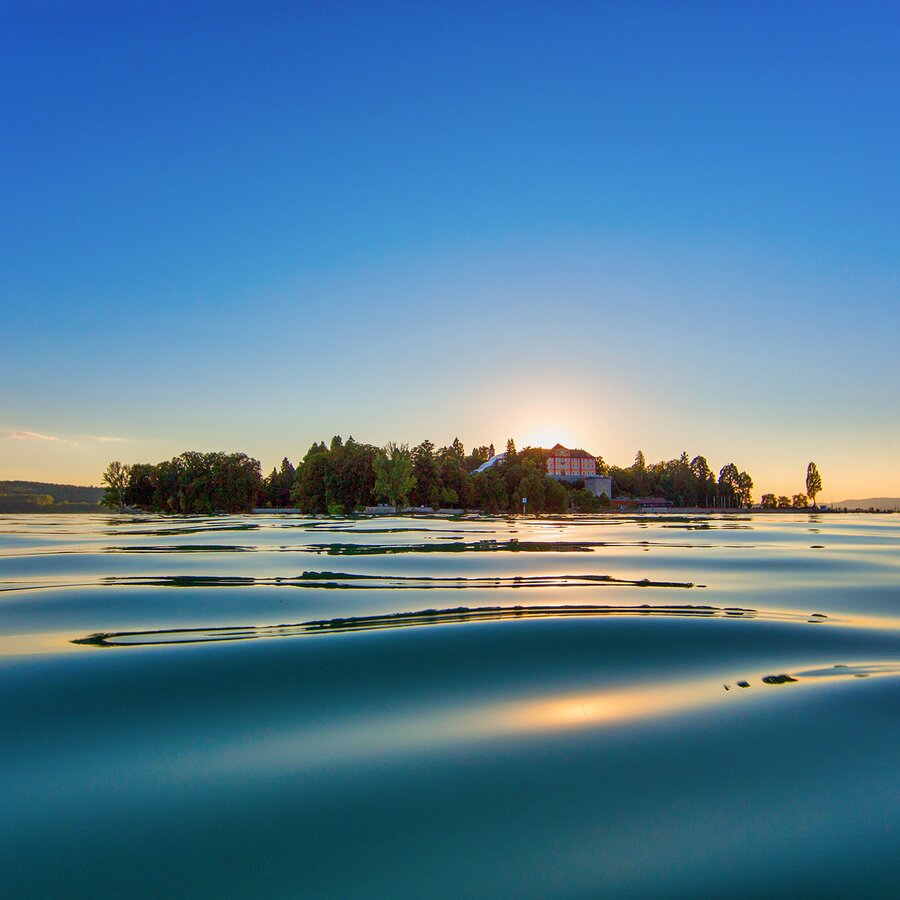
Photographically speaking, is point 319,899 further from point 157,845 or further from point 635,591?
point 635,591

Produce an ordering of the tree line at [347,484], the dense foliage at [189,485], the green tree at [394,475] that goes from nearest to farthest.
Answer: the green tree at [394,475], the tree line at [347,484], the dense foliage at [189,485]

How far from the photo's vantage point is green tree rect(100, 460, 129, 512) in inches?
2904

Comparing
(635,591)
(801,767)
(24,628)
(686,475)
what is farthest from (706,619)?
(686,475)

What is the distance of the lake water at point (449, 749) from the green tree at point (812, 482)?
475 feet

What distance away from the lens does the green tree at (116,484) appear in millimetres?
73750

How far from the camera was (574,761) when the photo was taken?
8.41ft

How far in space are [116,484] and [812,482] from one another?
411 feet

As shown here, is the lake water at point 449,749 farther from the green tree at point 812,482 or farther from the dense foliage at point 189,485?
the green tree at point 812,482

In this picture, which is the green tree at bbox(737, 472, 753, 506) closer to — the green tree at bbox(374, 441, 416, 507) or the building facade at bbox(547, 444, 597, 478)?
the building facade at bbox(547, 444, 597, 478)

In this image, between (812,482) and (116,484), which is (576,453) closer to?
(812,482)

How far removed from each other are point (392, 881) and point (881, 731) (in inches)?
89.2

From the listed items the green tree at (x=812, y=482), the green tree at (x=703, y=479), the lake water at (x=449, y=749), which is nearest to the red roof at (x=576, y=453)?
the green tree at (x=703, y=479)

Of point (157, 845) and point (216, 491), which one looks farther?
point (216, 491)

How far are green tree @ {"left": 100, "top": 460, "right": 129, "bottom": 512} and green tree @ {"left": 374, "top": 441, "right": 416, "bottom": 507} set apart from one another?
3193 centimetres
